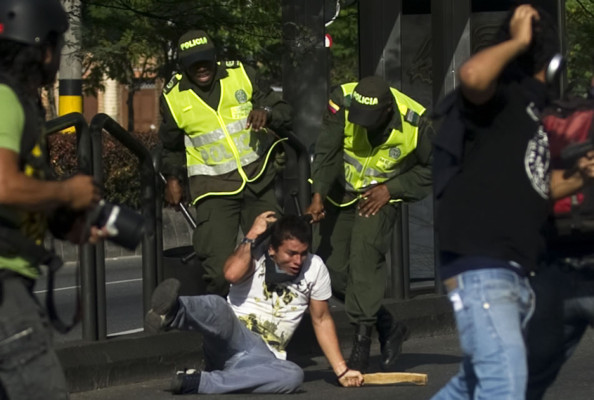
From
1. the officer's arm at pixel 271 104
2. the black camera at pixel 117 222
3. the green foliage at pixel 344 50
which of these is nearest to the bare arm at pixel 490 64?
the black camera at pixel 117 222

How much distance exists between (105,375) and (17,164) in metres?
3.61

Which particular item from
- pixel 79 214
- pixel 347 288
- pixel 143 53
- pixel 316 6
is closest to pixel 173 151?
pixel 347 288

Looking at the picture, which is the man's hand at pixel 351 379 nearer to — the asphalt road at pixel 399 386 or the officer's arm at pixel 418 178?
the asphalt road at pixel 399 386

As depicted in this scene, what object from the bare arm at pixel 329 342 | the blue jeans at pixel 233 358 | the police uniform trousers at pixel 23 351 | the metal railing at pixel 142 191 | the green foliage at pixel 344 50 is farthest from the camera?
the green foliage at pixel 344 50

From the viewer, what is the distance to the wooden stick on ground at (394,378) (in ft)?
24.7

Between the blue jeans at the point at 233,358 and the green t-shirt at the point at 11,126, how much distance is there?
3.01 metres

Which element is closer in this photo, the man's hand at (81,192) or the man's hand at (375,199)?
the man's hand at (81,192)

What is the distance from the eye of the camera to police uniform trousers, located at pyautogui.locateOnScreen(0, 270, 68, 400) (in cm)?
404

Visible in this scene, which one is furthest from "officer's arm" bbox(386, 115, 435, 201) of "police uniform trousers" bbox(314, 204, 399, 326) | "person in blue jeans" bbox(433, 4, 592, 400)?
"person in blue jeans" bbox(433, 4, 592, 400)

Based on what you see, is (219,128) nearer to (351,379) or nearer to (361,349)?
(361,349)

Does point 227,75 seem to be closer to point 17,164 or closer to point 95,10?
Result: point 95,10

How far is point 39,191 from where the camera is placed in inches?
157

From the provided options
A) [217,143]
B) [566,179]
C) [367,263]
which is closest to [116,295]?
[217,143]

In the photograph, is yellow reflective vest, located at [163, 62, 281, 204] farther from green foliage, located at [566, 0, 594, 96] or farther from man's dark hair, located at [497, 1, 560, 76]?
green foliage, located at [566, 0, 594, 96]
